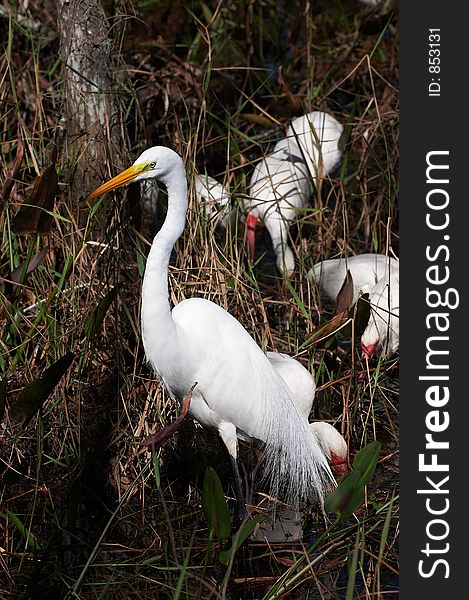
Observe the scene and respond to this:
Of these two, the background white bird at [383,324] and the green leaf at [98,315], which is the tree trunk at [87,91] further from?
the background white bird at [383,324]

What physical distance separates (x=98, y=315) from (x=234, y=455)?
0.70 metres

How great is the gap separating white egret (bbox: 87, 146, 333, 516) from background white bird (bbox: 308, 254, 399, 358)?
681 millimetres

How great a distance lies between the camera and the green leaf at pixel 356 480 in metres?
2.41

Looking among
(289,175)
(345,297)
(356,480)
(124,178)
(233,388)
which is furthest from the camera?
(289,175)

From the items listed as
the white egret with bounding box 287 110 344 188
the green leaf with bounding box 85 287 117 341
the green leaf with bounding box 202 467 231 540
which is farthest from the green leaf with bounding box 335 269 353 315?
the white egret with bounding box 287 110 344 188

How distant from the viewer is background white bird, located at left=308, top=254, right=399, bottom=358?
13.3ft

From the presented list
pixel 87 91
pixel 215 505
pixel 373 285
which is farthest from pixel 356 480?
pixel 373 285

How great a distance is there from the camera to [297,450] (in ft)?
11.2

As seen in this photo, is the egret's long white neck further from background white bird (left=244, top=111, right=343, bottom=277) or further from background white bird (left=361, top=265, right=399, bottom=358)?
background white bird (left=244, top=111, right=343, bottom=277)

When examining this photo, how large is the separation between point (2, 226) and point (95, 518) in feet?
4.07

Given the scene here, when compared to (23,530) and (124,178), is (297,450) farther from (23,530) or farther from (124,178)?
(124,178)

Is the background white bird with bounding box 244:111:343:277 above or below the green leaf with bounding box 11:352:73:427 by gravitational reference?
above

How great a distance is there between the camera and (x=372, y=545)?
123 inches

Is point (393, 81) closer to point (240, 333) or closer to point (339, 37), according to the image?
point (339, 37)
